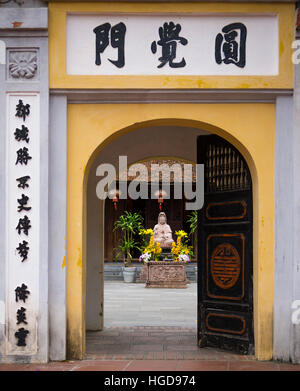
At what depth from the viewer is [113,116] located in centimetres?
653

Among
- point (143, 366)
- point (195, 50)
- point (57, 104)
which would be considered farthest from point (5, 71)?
point (143, 366)

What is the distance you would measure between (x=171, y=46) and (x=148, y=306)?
6919 mm

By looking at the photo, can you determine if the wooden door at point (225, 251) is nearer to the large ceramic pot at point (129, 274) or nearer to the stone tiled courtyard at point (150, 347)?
the stone tiled courtyard at point (150, 347)

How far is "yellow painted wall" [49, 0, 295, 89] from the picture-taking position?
6.34 metres

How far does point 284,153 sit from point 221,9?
6.32 feet

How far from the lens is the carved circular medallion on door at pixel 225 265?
6.93 m

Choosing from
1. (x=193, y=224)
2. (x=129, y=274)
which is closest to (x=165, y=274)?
(x=129, y=274)

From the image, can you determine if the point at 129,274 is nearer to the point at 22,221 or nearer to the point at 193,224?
the point at 193,224

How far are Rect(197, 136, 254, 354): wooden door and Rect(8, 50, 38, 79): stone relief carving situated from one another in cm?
254

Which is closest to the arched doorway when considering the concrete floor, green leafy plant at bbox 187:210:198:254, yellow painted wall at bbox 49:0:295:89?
yellow painted wall at bbox 49:0:295:89

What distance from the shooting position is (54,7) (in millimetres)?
6367

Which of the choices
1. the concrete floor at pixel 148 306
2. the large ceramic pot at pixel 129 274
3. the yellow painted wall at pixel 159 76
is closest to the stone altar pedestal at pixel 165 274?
the concrete floor at pixel 148 306

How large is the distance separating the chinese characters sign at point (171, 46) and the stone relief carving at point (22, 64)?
433mm

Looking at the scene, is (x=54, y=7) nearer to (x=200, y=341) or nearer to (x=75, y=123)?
(x=75, y=123)
